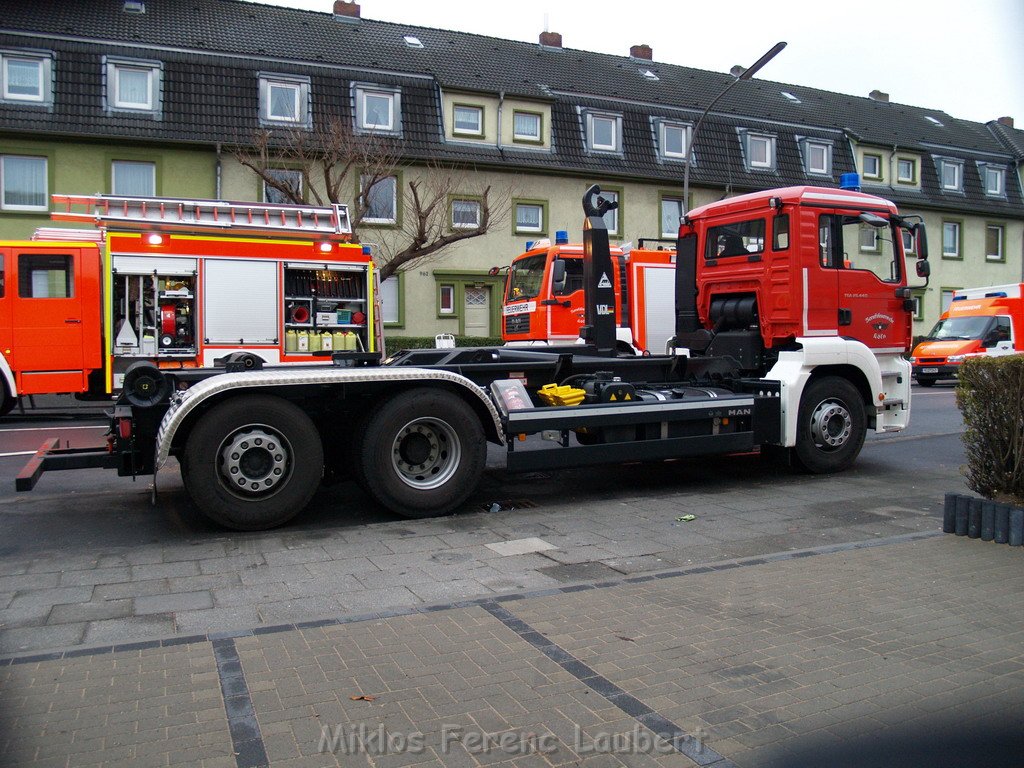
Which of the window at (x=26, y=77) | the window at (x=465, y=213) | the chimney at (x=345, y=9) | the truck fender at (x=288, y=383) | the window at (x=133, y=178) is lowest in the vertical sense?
the truck fender at (x=288, y=383)

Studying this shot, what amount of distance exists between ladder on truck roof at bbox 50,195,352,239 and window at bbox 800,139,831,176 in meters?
25.7

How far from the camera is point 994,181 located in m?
40.6

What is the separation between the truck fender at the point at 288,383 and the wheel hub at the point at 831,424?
148 inches

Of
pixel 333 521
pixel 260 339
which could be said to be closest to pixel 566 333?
pixel 260 339

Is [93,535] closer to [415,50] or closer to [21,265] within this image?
[21,265]

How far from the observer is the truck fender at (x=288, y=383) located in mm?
6438

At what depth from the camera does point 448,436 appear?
7391 millimetres

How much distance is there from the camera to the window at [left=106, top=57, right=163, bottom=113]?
24.6m

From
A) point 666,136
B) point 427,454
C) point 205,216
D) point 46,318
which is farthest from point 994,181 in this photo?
point 427,454

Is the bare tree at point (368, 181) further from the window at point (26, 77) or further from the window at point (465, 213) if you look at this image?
the window at point (26, 77)

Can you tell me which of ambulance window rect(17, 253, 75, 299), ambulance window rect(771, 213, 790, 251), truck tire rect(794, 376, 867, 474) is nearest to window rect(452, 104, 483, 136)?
ambulance window rect(17, 253, 75, 299)

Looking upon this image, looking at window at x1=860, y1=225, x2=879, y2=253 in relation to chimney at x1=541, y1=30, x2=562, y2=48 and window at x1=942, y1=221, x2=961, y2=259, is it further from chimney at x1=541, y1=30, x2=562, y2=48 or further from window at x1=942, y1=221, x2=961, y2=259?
window at x1=942, y1=221, x2=961, y2=259

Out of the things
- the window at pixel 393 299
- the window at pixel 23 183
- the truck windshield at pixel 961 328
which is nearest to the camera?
the window at pixel 23 183

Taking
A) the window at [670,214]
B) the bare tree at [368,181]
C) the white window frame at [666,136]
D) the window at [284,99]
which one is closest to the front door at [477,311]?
the bare tree at [368,181]
